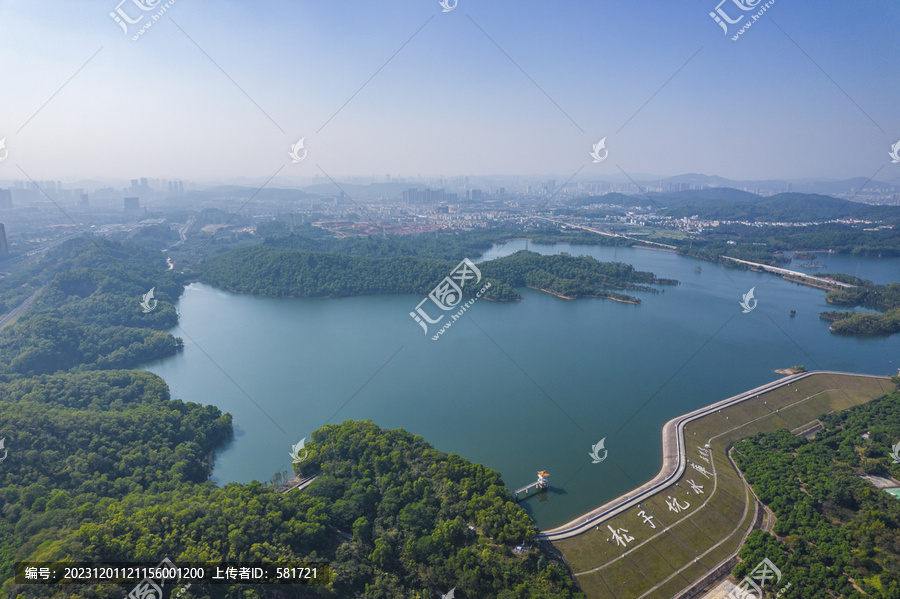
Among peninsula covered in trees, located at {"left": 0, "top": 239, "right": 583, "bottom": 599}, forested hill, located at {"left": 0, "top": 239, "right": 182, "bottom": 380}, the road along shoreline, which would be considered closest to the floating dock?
the road along shoreline

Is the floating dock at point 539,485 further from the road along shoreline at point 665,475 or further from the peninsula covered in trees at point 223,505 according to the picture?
the peninsula covered in trees at point 223,505

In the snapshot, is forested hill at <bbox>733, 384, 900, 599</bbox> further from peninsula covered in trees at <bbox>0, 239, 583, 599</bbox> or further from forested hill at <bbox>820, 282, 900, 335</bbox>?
forested hill at <bbox>820, 282, 900, 335</bbox>

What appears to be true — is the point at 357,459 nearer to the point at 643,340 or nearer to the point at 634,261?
the point at 643,340

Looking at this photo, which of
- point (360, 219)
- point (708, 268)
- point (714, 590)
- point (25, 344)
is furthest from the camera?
point (360, 219)

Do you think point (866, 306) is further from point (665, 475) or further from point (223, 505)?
point (223, 505)

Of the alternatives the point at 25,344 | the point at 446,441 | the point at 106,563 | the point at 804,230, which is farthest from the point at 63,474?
the point at 804,230

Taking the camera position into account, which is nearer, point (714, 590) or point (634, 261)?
point (714, 590)

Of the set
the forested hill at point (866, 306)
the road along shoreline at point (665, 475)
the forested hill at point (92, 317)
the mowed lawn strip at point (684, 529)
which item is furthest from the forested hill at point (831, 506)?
the forested hill at point (92, 317)
